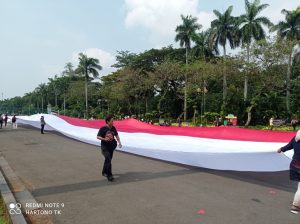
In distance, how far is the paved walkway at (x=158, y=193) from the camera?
5.49 m

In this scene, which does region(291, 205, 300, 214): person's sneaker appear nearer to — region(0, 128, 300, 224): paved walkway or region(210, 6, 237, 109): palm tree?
region(0, 128, 300, 224): paved walkway

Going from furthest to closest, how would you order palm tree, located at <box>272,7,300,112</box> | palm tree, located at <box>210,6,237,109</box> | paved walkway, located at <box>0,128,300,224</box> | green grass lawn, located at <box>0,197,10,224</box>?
palm tree, located at <box>210,6,237,109</box>, palm tree, located at <box>272,7,300,112</box>, paved walkway, located at <box>0,128,300,224</box>, green grass lawn, located at <box>0,197,10,224</box>

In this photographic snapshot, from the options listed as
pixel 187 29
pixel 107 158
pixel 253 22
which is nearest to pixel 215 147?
pixel 107 158

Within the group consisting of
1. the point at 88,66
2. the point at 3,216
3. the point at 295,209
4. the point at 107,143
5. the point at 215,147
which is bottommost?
the point at 3,216

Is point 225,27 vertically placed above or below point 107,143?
above

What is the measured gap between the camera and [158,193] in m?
6.92

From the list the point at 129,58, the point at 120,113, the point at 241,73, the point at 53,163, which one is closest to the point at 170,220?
Result: the point at 53,163

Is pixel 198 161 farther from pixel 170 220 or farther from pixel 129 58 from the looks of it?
pixel 129 58

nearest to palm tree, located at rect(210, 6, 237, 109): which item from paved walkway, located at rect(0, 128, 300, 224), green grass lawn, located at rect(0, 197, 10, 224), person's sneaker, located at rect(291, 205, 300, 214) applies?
paved walkway, located at rect(0, 128, 300, 224)

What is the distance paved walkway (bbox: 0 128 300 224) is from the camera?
5488 mm

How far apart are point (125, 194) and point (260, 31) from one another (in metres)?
39.6

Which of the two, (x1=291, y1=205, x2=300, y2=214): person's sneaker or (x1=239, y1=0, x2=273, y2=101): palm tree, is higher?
(x1=239, y1=0, x2=273, y2=101): palm tree

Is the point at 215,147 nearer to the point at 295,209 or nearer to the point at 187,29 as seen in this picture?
the point at 295,209

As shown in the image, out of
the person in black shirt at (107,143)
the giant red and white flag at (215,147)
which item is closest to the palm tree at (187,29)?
the giant red and white flag at (215,147)
